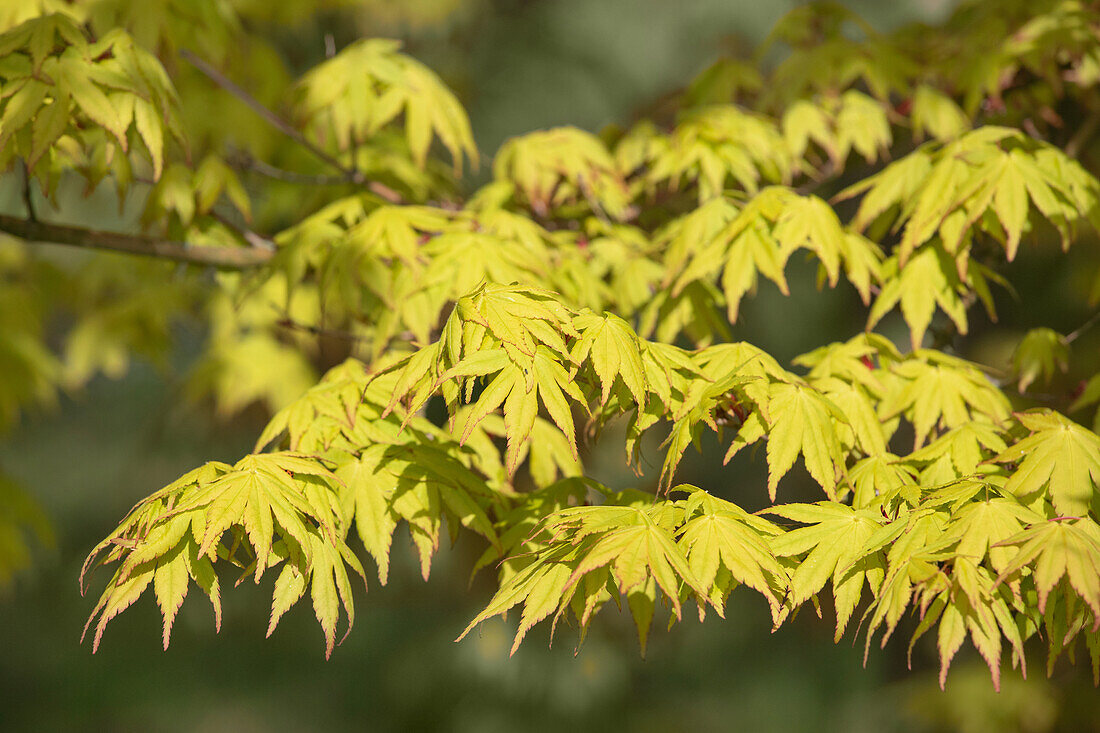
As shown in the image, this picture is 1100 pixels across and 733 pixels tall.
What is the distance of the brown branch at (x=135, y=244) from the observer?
5.58 feet

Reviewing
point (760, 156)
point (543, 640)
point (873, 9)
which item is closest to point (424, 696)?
point (543, 640)

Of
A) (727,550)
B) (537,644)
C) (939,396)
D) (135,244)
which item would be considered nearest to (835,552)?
(727,550)

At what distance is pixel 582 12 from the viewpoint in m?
4.98

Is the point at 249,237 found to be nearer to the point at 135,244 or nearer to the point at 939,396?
the point at 135,244

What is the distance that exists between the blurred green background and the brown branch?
5.60 ft

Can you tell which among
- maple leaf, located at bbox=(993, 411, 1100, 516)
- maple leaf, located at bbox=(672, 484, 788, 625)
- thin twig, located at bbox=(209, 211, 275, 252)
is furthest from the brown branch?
maple leaf, located at bbox=(993, 411, 1100, 516)

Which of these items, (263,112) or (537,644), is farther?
(537,644)

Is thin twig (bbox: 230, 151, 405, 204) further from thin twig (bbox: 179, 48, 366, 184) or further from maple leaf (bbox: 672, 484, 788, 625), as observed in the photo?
maple leaf (bbox: 672, 484, 788, 625)

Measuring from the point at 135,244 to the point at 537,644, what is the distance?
2827 mm

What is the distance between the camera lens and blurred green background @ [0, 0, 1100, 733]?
351 centimetres

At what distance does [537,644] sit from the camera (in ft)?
13.1

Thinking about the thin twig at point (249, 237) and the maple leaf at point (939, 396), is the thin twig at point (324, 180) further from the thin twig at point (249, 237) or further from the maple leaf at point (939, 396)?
the maple leaf at point (939, 396)

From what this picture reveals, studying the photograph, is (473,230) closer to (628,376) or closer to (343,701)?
(628,376)

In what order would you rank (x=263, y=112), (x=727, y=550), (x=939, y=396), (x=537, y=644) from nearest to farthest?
(x=727, y=550), (x=939, y=396), (x=263, y=112), (x=537, y=644)
